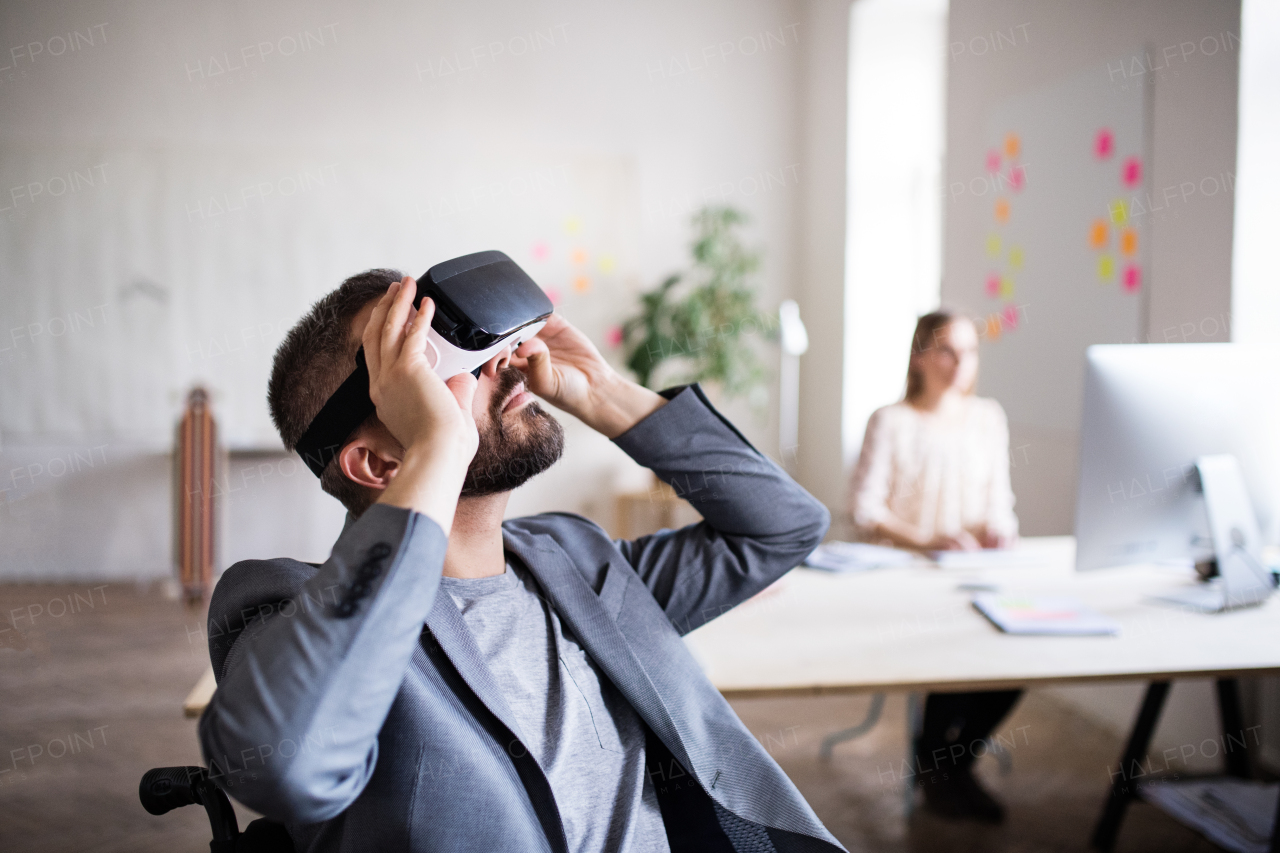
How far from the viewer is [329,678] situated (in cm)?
73

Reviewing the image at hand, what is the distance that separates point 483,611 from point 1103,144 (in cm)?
293

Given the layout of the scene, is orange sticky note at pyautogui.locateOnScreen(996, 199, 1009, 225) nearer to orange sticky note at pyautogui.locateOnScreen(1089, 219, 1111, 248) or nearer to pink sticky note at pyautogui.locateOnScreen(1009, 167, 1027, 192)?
pink sticky note at pyautogui.locateOnScreen(1009, 167, 1027, 192)

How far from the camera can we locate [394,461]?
41.9 inches

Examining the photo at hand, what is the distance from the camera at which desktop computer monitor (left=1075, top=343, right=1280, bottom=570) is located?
1.74 metres

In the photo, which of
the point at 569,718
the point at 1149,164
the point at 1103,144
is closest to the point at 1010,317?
the point at 1103,144

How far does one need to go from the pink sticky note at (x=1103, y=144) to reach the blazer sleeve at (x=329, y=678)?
9.93 feet

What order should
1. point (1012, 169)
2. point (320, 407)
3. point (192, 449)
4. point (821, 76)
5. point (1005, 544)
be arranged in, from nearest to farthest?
point (320, 407), point (1005, 544), point (1012, 169), point (192, 449), point (821, 76)

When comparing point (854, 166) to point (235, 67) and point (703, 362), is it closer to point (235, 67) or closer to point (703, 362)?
point (703, 362)

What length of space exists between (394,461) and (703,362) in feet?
12.3

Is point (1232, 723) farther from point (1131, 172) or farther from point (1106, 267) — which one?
point (1131, 172)

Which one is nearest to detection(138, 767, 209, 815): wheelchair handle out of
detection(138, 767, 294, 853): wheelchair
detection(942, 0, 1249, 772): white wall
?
detection(138, 767, 294, 853): wheelchair

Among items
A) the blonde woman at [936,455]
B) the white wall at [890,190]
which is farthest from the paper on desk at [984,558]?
the white wall at [890,190]

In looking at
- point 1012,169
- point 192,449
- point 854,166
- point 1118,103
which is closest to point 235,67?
point 192,449

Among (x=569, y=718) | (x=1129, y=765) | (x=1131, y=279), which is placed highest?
(x=1131, y=279)
